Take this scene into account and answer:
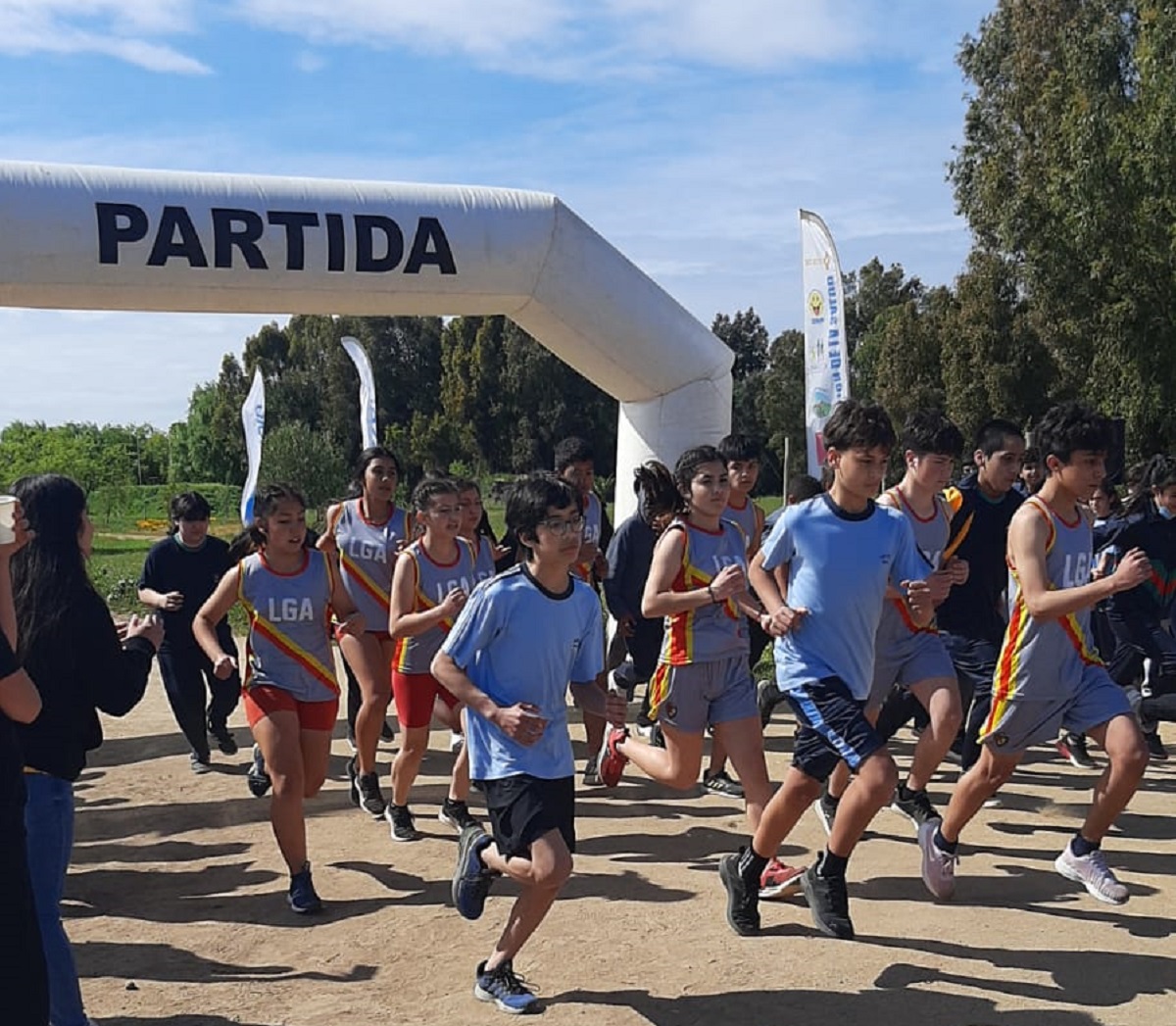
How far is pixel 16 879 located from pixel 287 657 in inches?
97.8

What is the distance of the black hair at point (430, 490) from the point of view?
661 cm

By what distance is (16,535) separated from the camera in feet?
11.8

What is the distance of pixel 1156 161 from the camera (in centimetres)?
2123

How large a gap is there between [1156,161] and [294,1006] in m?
20.7

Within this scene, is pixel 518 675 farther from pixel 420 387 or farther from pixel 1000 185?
pixel 420 387

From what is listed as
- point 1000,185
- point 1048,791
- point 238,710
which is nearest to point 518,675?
point 1048,791

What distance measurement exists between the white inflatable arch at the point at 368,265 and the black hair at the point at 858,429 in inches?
199

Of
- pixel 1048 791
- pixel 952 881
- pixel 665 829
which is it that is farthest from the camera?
pixel 1048 791

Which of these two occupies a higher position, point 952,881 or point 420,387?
point 420,387

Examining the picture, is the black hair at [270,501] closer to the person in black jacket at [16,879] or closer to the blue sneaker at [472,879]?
the blue sneaker at [472,879]

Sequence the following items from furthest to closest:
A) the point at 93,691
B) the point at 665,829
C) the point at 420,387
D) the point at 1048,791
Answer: the point at 420,387 < the point at 1048,791 < the point at 665,829 < the point at 93,691

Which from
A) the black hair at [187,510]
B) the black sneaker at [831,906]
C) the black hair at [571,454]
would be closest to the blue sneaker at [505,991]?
the black sneaker at [831,906]

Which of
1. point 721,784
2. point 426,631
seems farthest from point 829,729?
point 721,784

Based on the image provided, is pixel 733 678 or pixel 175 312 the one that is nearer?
pixel 733 678
